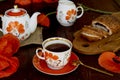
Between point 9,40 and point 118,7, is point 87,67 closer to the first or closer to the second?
point 9,40

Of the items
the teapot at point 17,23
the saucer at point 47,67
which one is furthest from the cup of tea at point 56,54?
the teapot at point 17,23

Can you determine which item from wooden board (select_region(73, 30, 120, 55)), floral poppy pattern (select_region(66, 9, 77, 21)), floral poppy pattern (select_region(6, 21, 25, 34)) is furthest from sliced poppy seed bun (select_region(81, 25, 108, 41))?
floral poppy pattern (select_region(6, 21, 25, 34))

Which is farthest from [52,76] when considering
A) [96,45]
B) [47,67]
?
[96,45]

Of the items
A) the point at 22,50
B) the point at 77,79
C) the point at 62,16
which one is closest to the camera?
the point at 77,79

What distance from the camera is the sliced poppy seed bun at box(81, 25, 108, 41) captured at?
0.89 meters

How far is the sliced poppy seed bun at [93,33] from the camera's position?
89 centimetres

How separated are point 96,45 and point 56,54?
0.22 metres

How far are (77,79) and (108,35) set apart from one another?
0.29 metres

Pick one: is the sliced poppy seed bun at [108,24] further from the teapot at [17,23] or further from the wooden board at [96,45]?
the teapot at [17,23]

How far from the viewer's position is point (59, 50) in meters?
0.75

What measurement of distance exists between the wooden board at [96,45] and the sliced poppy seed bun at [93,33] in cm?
2

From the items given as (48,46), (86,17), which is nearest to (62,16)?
(86,17)

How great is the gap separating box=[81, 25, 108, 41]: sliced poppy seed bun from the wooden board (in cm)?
2

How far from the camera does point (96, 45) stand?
2.87 ft
